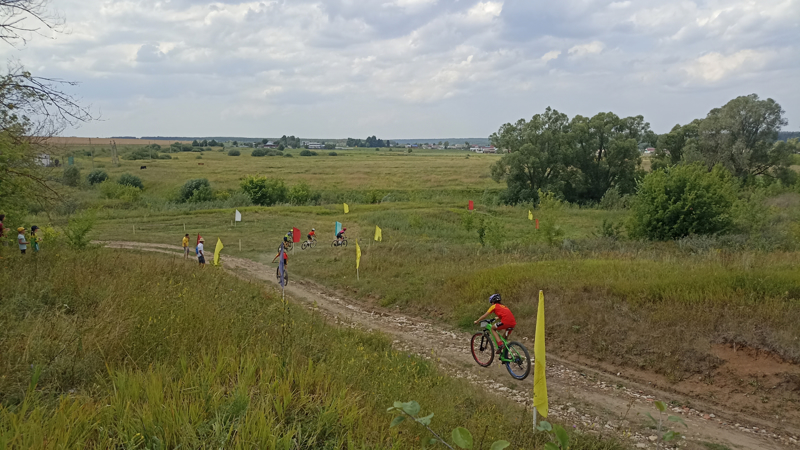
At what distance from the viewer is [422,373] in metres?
8.74

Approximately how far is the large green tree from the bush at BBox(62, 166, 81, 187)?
55866 mm

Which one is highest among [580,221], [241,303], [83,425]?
[83,425]

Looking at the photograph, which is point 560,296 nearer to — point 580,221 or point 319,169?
point 580,221

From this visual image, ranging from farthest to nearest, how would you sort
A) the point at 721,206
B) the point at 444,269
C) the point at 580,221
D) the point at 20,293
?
the point at 580,221 → the point at 721,206 → the point at 444,269 → the point at 20,293

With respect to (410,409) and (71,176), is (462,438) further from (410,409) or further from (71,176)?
(71,176)

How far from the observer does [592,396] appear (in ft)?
30.9

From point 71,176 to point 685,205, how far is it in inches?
2895

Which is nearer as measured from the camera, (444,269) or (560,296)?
(560,296)

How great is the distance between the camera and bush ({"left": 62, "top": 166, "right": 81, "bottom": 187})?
2569 inches

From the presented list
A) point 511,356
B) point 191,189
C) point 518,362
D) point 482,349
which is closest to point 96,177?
point 191,189

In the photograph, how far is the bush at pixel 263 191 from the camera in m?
59.0

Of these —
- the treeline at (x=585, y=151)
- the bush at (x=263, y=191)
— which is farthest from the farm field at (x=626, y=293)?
the treeline at (x=585, y=151)

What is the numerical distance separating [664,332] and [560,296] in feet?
9.90

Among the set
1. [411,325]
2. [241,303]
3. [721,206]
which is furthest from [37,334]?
[721,206]
